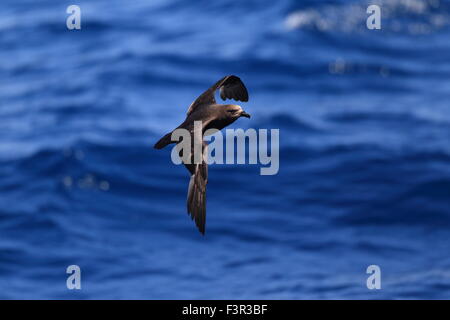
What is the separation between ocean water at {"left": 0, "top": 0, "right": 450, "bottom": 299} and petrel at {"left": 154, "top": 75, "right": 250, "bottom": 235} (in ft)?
72.2

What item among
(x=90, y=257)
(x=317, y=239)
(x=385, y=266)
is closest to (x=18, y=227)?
(x=90, y=257)

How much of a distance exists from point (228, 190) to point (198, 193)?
27165 mm

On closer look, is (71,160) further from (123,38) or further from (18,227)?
(123,38)

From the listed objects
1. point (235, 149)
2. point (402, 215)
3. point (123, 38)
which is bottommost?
point (402, 215)

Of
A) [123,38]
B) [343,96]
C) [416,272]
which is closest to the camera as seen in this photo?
[416,272]

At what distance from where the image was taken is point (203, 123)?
13789mm

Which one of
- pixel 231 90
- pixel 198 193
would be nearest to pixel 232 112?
pixel 231 90

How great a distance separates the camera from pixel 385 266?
1560 inches

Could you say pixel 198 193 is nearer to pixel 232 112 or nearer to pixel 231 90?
pixel 232 112

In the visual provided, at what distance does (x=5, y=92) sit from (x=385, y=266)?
18913 millimetres

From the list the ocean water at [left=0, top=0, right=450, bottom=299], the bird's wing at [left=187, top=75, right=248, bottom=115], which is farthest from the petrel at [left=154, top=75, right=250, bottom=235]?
the ocean water at [left=0, top=0, right=450, bottom=299]

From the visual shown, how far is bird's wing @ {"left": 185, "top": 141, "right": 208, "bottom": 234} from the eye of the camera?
12.7 meters

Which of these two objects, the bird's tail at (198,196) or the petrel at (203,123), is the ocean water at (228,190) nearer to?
the petrel at (203,123)

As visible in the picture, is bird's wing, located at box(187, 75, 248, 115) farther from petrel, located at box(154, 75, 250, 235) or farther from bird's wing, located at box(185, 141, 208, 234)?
bird's wing, located at box(185, 141, 208, 234)
